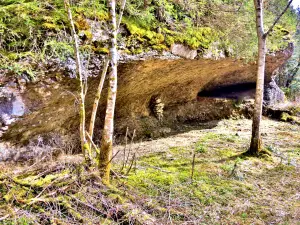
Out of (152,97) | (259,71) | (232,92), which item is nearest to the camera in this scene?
(259,71)

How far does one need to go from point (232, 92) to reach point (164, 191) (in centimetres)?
995

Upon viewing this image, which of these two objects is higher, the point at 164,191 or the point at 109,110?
the point at 109,110

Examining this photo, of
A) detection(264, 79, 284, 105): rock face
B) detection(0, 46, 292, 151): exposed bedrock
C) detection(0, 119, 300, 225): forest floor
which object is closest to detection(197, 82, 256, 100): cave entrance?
detection(0, 46, 292, 151): exposed bedrock

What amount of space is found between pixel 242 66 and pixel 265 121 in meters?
2.90

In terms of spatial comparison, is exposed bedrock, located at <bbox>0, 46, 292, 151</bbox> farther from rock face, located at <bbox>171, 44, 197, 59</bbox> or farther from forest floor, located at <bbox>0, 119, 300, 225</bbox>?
forest floor, located at <bbox>0, 119, 300, 225</bbox>

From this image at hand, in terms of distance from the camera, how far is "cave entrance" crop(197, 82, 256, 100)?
11830mm

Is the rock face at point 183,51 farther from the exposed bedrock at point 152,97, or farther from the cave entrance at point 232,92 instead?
the cave entrance at point 232,92

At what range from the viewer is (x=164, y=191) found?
414cm

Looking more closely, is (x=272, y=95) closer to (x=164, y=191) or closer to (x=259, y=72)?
(x=259, y=72)

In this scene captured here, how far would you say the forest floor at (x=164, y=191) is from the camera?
9.40ft

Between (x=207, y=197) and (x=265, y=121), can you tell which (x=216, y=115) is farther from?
(x=207, y=197)

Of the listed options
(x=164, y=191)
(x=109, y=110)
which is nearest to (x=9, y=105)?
(x=109, y=110)

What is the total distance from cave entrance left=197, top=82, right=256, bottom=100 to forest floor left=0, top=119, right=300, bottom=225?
544 cm

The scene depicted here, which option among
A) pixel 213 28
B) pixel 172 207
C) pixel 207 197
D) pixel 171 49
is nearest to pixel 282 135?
pixel 213 28
